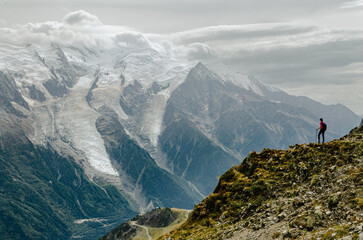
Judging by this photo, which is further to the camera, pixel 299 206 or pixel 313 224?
pixel 299 206

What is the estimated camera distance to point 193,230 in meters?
55.6

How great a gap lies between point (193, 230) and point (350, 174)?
2278cm

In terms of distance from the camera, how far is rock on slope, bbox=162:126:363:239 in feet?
128

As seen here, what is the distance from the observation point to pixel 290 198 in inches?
1823

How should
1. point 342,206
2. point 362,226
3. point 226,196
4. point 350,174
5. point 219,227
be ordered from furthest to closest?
point 226,196 → point 219,227 → point 350,174 → point 342,206 → point 362,226

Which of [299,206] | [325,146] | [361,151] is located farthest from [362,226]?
[325,146]

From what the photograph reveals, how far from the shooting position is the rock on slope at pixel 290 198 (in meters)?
38.9

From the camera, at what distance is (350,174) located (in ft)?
143

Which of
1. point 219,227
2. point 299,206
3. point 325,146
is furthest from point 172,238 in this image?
point 325,146

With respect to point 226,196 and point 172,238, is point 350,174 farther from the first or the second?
point 172,238

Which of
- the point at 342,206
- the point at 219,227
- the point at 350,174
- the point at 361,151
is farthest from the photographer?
the point at 219,227

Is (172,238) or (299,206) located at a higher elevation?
(299,206)

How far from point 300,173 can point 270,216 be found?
8245 millimetres

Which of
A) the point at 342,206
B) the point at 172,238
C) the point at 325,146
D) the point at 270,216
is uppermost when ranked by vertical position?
the point at 325,146
